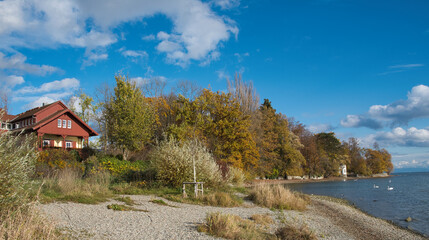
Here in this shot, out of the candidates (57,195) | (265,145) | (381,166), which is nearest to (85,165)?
(57,195)

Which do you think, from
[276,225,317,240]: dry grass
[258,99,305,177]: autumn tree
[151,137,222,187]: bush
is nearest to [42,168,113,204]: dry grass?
[151,137,222,187]: bush

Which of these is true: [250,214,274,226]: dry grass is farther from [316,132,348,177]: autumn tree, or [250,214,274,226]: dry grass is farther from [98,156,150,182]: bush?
[316,132,348,177]: autumn tree

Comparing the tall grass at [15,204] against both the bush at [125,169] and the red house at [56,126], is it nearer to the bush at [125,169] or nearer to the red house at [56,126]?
the bush at [125,169]

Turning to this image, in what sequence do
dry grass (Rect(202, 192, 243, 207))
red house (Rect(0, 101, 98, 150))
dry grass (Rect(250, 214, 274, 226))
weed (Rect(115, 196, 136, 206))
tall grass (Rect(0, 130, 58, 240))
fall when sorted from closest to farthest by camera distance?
tall grass (Rect(0, 130, 58, 240)) → dry grass (Rect(250, 214, 274, 226)) → weed (Rect(115, 196, 136, 206)) → dry grass (Rect(202, 192, 243, 207)) → red house (Rect(0, 101, 98, 150))

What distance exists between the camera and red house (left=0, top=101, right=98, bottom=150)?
31500mm

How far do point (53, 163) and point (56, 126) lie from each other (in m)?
12.9

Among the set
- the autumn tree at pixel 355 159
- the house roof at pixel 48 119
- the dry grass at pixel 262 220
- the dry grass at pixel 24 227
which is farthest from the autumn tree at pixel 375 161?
the dry grass at pixel 24 227

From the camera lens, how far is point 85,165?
72.9 ft

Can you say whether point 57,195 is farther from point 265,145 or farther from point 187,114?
point 265,145

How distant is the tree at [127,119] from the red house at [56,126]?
26.0 feet

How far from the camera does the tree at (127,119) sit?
86.7ft

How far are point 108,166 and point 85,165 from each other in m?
1.56

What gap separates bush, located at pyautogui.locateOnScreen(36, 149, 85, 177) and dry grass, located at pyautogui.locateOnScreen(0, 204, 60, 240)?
1365cm

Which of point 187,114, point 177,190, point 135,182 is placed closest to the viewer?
point 177,190
